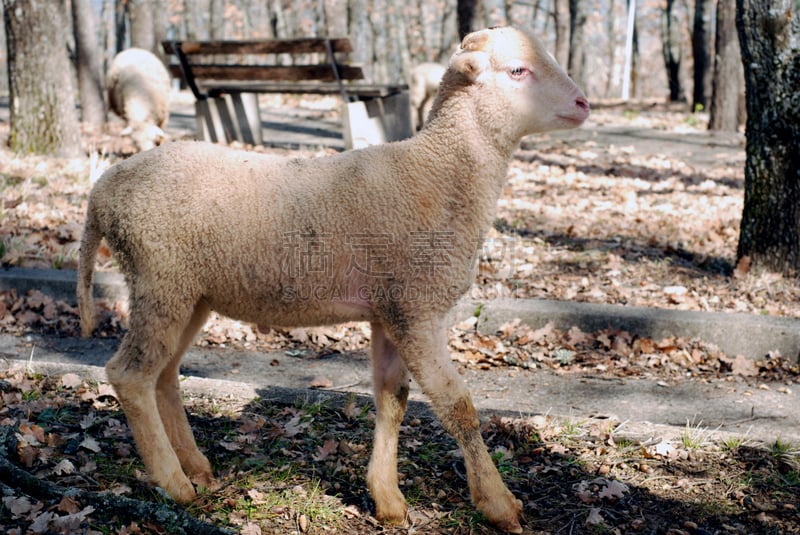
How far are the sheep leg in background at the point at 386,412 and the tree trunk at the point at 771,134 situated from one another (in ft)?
13.9

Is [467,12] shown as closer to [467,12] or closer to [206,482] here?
[467,12]

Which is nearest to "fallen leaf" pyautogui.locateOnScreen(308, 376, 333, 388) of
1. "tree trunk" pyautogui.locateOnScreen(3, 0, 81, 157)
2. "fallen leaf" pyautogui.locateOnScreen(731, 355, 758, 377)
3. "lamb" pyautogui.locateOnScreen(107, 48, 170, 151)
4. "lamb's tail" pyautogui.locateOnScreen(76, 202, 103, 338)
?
"lamb's tail" pyautogui.locateOnScreen(76, 202, 103, 338)

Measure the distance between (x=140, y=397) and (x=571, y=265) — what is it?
183 inches

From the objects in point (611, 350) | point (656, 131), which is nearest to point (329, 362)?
point (611, 350)

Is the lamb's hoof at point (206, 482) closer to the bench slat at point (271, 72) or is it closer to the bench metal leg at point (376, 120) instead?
the bench metal leg at point (376, 120)

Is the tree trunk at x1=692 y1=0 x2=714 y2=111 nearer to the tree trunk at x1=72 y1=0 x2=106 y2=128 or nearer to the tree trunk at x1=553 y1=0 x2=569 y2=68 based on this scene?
the tree trunk at x1=553 y1=0 x2=569 y2=68

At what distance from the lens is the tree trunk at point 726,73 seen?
13.5m

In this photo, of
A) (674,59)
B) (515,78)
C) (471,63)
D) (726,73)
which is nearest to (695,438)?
(515,78)

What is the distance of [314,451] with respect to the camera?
12.1 ft

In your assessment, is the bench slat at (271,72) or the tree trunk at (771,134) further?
the bench slat at (271,72)

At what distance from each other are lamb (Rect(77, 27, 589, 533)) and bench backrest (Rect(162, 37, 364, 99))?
→ 742 centimetres

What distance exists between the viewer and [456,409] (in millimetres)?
3004

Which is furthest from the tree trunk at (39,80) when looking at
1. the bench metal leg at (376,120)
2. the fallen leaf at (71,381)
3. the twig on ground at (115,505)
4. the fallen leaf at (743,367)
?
the fallen leaf at (743,367)

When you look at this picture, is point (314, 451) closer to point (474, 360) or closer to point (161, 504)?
point (161, 504)
